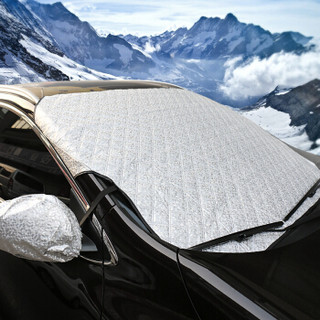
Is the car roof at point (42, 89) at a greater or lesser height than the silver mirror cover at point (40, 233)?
greater

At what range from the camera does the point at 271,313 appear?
87 centimetres

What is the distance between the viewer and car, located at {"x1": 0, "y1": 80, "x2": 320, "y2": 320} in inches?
38.6

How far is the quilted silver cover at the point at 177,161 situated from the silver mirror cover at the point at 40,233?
20cm

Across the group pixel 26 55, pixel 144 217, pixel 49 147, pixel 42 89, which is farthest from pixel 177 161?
pixel 26 55

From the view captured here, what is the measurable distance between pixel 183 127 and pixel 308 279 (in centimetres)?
86

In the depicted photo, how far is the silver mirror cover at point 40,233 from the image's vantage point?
1.16 m

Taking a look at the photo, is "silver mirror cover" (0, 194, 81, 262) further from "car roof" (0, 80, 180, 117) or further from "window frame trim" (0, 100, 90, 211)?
"car roof" (0, 80, 180, 117)

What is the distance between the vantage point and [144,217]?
115 cm

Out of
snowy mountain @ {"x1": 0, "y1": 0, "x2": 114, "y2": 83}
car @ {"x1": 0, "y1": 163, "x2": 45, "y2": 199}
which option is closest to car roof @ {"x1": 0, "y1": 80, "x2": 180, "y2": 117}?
car @ {"x1": 0, "y1": 163, "x2": 45, "y2": 199}

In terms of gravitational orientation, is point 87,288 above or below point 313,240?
below

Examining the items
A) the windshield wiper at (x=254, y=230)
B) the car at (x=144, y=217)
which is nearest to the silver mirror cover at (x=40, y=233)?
the car at (x=144, y=217)

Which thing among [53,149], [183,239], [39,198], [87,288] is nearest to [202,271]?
[183,239]

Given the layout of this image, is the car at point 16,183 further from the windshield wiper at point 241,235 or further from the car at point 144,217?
the windshield wiper at point 241,235

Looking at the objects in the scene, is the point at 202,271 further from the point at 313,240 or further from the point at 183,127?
the point at 183,127
